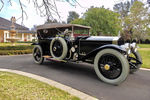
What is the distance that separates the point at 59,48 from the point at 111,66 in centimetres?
226

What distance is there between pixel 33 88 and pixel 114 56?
7.42 feet

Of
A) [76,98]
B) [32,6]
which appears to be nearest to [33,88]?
[76,98]

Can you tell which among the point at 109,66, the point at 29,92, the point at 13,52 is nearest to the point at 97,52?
the point at 109,66

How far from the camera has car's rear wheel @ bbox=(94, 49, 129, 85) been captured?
2.89 meters

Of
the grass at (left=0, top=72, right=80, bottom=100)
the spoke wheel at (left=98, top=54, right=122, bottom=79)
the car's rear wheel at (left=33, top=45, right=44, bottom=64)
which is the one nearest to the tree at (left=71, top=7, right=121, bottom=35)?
the car's rear wheel at (left=33, top=45, right=44, bottom=64)

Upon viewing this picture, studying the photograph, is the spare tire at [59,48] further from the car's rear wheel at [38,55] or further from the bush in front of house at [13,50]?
the bush in front of house at [13,50]

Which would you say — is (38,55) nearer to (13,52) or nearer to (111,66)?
(111,66)

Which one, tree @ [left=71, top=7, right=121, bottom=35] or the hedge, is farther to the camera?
tree @ [left=71, top=7, right=121, bottom=35]

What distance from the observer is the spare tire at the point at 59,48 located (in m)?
4.29

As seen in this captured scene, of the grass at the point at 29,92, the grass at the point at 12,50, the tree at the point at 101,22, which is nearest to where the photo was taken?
the grass at the point at 29,92

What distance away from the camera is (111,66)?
318 centimetres

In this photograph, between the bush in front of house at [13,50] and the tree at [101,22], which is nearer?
the bush in front of house at [13,50]

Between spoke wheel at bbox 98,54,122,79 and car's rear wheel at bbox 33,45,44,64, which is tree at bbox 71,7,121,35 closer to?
car's rear wheel at bbox 33,45,44,64

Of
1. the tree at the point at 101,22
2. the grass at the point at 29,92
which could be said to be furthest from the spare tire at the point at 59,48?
the tree at the point at 101,22
